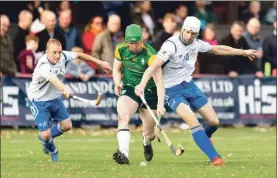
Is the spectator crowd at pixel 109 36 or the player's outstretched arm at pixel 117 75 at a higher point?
the player's outstretched arm at pixel 117 75

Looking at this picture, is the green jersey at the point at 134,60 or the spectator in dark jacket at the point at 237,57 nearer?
the green jersey at the point at 134,60

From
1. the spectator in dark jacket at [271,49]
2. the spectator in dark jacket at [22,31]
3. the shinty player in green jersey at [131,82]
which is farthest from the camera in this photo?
the spectator in dark jacket at [271,49]

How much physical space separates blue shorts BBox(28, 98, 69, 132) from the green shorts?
1.28 m

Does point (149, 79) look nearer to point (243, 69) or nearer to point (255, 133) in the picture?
point (255, 133)

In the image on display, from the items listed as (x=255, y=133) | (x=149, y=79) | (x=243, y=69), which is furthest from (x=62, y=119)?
(x=243, y=69)

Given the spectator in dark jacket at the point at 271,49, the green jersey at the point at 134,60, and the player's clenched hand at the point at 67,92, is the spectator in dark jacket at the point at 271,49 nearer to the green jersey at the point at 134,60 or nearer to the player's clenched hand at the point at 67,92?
the green jersey at the point at 134,60

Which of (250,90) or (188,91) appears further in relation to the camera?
(250,90)

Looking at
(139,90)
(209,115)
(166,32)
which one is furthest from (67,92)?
(166,32)

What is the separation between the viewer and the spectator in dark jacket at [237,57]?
79.9 feet

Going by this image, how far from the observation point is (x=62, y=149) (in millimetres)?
19297

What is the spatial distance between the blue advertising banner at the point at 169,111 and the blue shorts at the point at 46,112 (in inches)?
260

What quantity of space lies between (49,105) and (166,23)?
25.2 ft

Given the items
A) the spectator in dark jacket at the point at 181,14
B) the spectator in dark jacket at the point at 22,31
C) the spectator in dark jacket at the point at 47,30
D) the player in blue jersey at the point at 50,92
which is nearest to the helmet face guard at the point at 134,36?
the player in blue jersey at the point at 50,92

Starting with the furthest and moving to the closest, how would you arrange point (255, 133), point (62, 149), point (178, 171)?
point (255, 133), point (62, 149), point (178, 171)
